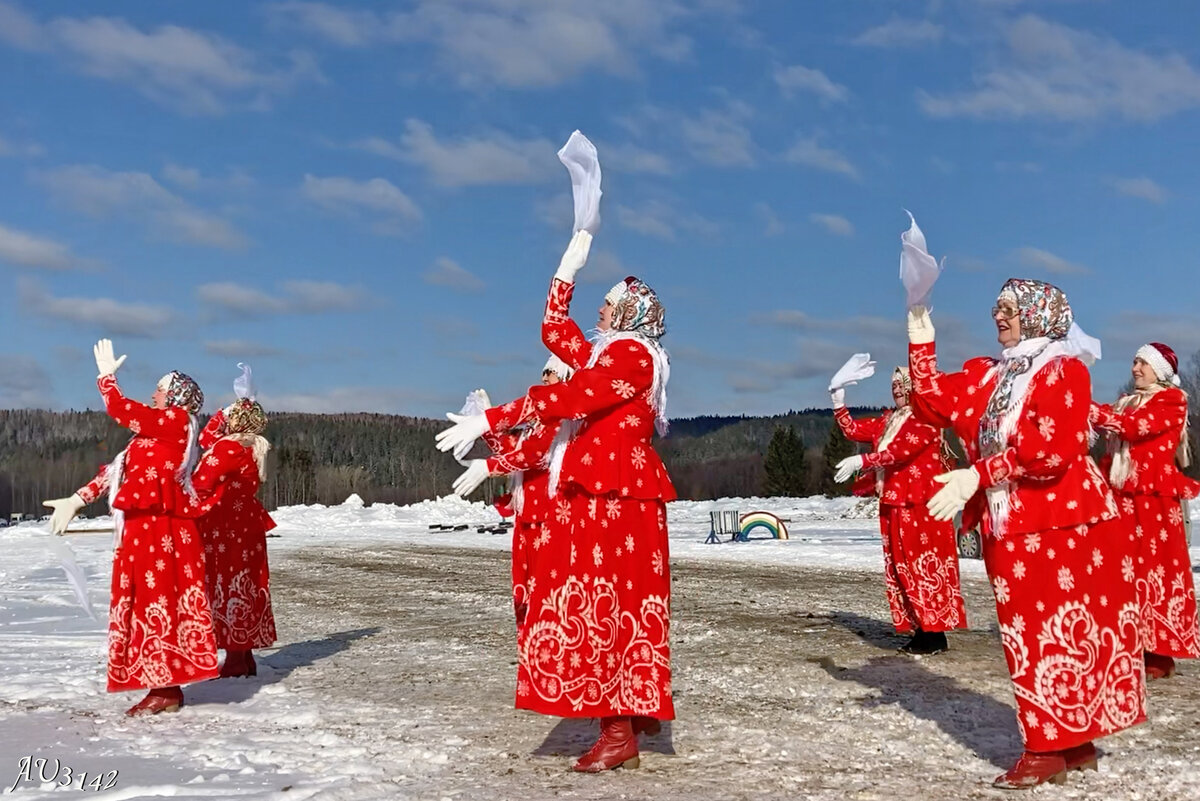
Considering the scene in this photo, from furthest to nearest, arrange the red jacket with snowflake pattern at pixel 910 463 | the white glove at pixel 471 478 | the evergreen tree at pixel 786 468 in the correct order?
1. the evergreen tree at pixel 786 468
2. the red jacket with snowflake pattern at pixel 910 463
3. the white glove at pixel 471 478

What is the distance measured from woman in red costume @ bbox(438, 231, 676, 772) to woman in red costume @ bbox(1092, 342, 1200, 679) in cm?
333

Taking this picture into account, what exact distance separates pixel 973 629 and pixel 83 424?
119 meters

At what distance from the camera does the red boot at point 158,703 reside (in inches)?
232

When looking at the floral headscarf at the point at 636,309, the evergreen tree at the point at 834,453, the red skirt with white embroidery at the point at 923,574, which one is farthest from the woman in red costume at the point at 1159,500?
the evergreen tree at the point at 834,453

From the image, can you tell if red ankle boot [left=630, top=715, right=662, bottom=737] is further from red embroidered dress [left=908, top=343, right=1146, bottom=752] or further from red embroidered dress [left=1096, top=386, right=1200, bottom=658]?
red embroidered dress [left=1096, top=386, right=1200, bottom=658]

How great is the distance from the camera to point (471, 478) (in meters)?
4.97

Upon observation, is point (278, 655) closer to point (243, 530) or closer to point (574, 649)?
point (243, 530)

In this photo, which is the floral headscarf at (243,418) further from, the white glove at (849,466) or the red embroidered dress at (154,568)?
the white glove at (849,466)

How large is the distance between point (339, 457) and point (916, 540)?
111674mm

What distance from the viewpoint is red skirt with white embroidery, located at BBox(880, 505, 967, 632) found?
746 cm

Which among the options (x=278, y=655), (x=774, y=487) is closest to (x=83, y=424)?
(x=774, y=487)

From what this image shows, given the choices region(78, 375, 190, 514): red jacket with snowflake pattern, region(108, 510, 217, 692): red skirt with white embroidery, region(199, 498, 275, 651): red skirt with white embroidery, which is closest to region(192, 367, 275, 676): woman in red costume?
region(199, 498, 275, 651): red skirt with white embroidery

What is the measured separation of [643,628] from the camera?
4.64 meters

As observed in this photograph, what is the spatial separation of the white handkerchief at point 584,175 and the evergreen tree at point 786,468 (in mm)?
70625
